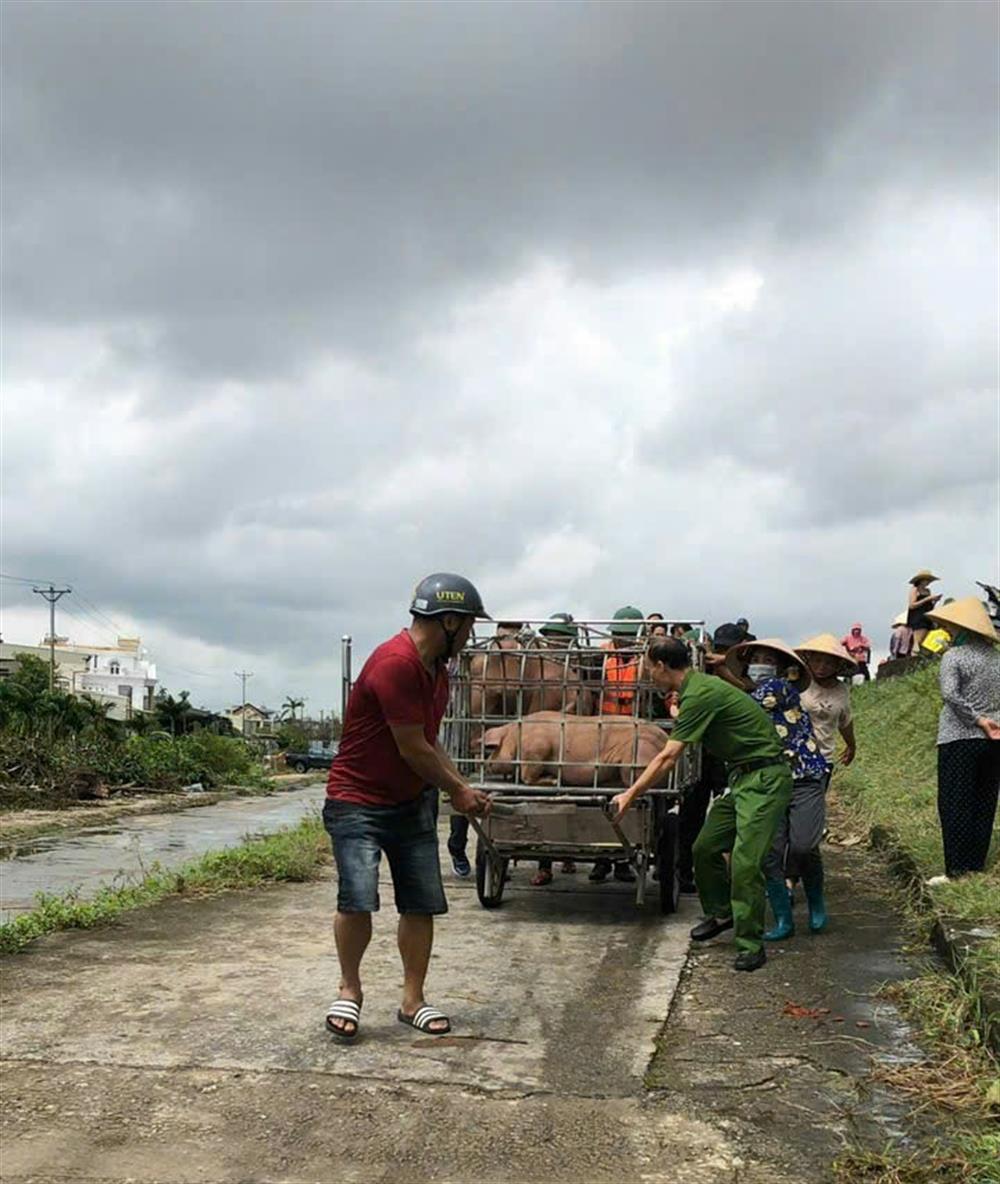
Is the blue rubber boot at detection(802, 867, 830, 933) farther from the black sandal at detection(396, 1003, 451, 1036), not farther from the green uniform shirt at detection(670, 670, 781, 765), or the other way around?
the black sandal at detection(396, 1003, 451, 1036)

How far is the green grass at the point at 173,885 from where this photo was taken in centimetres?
733

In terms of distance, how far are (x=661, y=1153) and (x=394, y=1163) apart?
2.70 feet

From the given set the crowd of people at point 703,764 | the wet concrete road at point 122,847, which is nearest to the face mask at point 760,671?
the crowd of people at point 703,764

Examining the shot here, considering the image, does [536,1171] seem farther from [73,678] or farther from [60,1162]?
[73,678]

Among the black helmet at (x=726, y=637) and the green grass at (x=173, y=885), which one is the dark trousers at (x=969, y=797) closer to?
the black helmet at (x=726, y=637)

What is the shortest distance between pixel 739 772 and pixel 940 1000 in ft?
5.42

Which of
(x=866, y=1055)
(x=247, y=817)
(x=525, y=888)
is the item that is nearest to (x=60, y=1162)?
(x=866, y=1055)

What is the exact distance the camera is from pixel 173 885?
9141 mm

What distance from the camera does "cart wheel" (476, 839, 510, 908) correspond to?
7.98 metres

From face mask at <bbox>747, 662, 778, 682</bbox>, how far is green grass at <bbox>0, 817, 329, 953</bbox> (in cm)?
386

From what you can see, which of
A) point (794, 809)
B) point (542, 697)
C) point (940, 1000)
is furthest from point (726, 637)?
point (940, 1000)

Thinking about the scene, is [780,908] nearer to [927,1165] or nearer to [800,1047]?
[800,1047]

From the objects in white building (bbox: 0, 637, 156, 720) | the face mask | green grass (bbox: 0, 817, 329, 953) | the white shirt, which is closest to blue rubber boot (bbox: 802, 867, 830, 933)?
the white shirt

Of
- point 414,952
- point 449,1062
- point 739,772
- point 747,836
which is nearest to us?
point 449,1062
